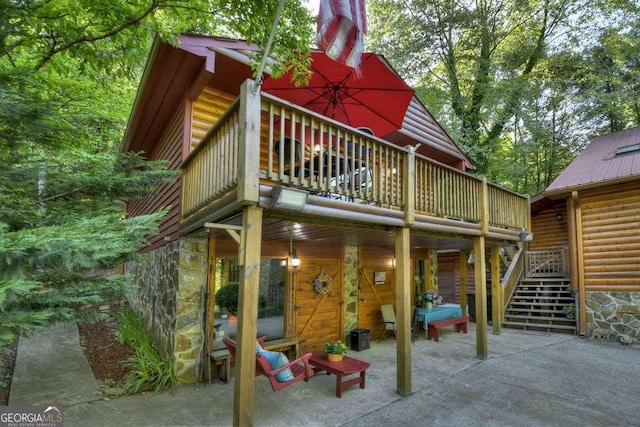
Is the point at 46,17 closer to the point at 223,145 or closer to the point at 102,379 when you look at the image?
the point at 223,145

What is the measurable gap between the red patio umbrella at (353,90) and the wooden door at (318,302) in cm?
319

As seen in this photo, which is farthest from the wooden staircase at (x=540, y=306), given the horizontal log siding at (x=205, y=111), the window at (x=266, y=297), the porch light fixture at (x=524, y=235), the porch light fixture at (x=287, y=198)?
the horizontal log siding at (x=205, y=111)

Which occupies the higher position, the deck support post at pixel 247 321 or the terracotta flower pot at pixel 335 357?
the deck support post at pixel 247 321

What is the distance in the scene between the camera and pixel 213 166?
4309 mm

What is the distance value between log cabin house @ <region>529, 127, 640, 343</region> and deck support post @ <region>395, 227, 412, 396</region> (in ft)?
21.8

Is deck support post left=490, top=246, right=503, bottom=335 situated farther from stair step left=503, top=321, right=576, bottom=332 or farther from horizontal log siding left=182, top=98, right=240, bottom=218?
horizontal log siding left=182, top=98, right=240, bottom=218

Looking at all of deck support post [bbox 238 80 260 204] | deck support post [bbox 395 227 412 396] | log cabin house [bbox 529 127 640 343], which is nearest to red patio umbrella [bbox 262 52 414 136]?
deck support post [bbox 238 80 260 204]

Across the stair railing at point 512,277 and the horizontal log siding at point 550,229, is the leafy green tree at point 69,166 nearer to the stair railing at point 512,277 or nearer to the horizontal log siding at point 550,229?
the stair railing at point 512,277

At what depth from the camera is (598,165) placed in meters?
9.56

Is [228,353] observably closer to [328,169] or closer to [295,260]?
[295,260]

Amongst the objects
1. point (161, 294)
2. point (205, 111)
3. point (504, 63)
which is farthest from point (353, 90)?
point (504, 63)

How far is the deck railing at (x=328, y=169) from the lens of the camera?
360cm

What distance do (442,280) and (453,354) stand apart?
23.9 feet

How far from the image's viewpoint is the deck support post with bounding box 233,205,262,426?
3.25 meters
